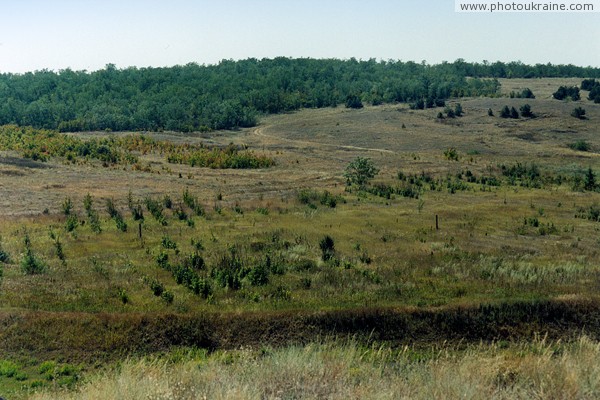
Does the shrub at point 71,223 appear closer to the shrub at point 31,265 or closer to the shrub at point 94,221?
the shrub at point 94,221

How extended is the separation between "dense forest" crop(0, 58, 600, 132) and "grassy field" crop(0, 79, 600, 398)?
44135 millimetres

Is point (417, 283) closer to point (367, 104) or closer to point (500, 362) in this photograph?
point (500, 362)

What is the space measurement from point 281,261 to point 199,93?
355ft

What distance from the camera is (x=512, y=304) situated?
2005cm

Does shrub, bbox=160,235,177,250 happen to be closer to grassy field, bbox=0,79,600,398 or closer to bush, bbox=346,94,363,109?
grassy field, bbox=0,79,600,398

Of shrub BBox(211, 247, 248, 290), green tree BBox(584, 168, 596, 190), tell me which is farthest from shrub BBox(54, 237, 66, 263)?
green tree BBox(584, 168, 596, 190)

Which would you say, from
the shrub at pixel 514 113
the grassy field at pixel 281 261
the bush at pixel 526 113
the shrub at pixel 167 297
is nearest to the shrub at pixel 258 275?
the grassy field at pixel 281 261

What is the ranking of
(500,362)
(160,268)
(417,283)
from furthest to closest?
(160,268) → (417,283) → (500,362)

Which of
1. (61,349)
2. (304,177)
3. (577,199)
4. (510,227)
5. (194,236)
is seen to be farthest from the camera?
(304,177)

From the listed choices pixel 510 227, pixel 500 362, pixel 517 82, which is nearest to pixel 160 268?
pixel 500 362

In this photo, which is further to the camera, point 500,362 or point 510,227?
point 510,227

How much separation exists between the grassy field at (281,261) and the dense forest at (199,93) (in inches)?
1738

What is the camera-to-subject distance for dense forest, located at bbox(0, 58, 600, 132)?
109m

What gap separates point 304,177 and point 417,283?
36595 mm
